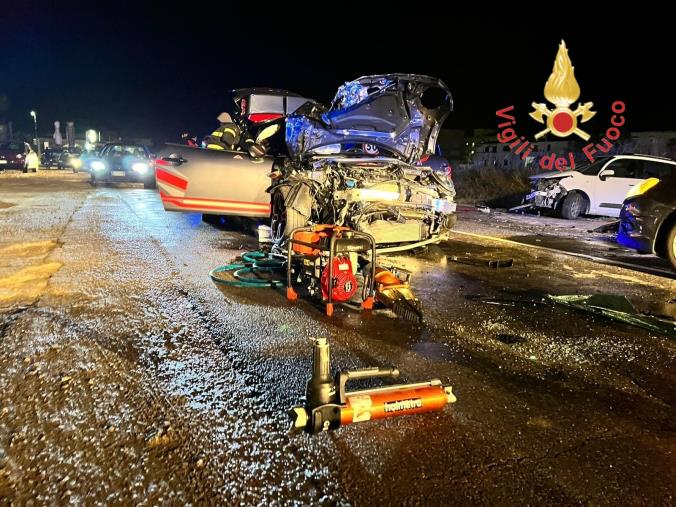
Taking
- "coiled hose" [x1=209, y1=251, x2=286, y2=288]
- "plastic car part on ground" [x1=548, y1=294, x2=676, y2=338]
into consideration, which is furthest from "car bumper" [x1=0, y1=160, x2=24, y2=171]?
"plastic car part on ground" [x1=548, y1=294, x2=676, y2=338]

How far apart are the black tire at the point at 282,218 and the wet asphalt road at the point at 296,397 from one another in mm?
1393

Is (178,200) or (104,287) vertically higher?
(178,200)

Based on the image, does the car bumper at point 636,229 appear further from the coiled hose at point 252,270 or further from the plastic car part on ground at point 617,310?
the coiled hose at point 252,270

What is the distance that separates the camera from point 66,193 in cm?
1573

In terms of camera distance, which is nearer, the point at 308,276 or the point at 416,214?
the point at 308,276

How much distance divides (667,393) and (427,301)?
2.30m

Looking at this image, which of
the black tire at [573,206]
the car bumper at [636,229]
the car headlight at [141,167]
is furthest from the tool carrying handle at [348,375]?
the car headlight at [141,167]

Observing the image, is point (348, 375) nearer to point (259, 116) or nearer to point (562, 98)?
point (259, 116)

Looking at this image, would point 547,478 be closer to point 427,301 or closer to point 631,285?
point 427,301

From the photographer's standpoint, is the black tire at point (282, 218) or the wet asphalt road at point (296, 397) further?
the black tire at point (282, 218)

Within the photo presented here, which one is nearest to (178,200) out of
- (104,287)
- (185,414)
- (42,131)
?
(104,287)

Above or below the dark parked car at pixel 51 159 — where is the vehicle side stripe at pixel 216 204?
below

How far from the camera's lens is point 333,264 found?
14.7 feet

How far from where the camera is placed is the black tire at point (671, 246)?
641cm
